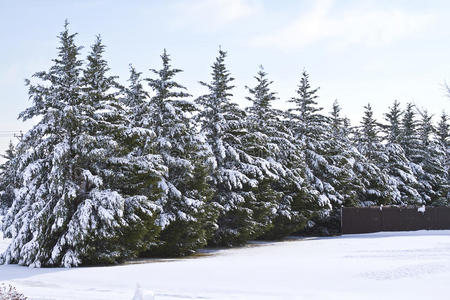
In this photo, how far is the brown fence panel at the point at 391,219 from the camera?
33344mm

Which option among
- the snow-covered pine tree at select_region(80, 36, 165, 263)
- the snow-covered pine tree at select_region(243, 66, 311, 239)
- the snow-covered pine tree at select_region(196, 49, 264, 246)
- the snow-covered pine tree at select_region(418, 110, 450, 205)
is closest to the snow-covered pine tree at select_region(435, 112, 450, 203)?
the snow-covered pine tree at select_region(418, 110, 450, 205)

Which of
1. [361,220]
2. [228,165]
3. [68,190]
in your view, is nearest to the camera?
[68,190]

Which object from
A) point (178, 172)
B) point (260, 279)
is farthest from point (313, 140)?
point (260, 279)

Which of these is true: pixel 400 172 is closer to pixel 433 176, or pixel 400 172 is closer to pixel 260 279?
pixel 433 176

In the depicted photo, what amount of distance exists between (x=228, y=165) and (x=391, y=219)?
15.6m

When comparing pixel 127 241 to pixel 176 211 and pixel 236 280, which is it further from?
pixel 236 280

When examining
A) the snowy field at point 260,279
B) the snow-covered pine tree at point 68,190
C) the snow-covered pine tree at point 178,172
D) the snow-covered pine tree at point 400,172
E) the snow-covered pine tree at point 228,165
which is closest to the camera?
the snowy field at point 260,279

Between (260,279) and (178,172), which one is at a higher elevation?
(178,172)

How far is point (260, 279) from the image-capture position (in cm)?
1234

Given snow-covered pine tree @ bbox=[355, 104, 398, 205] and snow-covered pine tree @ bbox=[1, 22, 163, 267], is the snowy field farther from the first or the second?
snow-covered pine tree @ bbox=[355, 104, 398, 205]

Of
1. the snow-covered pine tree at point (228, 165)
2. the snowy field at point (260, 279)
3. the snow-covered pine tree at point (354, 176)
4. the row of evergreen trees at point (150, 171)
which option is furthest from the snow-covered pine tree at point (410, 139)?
the snowy field at point (260, 279)

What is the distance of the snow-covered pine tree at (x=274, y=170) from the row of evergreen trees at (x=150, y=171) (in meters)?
0.07

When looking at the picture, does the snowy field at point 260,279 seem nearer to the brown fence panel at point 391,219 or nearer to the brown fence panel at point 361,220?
the brown fence panel at point 361,220

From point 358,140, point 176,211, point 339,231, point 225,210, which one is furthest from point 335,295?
point 358,140
